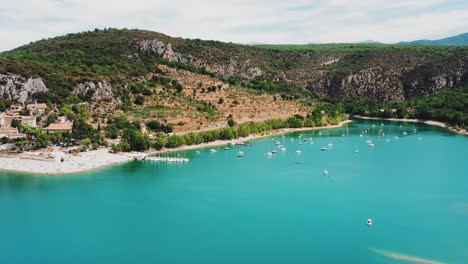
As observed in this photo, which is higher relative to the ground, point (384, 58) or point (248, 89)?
point (384, 58)

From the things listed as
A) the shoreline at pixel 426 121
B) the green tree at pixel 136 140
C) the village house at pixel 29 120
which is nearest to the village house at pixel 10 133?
the village house at pixel 29 120

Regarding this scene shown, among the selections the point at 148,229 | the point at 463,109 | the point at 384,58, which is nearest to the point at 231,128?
the point at 148,229

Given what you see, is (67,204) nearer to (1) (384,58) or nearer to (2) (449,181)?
(2) (449,181)

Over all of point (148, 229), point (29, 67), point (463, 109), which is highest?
point (29, 67)

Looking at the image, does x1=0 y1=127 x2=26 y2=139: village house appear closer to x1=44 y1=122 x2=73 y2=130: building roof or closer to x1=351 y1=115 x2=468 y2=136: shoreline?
x1=44 y1=122 x2=73 y2=130: building roof

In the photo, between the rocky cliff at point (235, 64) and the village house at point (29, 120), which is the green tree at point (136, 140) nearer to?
the village house at point (29, 120)

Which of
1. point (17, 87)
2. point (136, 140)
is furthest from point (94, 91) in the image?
point (136, 140)
